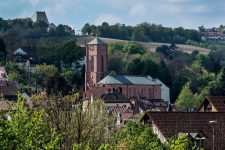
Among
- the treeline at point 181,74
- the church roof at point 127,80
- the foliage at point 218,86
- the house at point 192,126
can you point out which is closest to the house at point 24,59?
the church roof at point 127,80

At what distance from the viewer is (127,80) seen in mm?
140000

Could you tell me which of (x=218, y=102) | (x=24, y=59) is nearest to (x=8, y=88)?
(x=24, y=59)

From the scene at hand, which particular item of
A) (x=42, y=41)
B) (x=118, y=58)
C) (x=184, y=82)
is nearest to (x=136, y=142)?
(x=184, y=82)

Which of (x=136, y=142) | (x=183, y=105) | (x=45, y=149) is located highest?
(x=45, y=149)

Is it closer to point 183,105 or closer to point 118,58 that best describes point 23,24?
point 118,58

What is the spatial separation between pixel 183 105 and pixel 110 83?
43.3ft

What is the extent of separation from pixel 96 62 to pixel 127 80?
6.78 meters

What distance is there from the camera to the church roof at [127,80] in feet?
451

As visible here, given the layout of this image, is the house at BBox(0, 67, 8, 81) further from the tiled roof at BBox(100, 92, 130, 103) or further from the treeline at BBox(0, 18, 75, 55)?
the treeline at BBox(0, 18, 75, 55)

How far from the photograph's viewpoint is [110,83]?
13662 centimetres

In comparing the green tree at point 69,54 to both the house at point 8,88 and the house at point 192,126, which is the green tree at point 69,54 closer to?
the house at point 8,88

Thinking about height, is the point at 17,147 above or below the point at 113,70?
above

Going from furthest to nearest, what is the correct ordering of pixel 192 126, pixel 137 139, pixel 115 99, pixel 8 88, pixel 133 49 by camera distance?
pixel 133 49, pixel 115 99, pixel 8 88, pixel 192 126, pixel 137 139

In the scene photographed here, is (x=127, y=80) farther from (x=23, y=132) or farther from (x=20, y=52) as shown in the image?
(x=23, y=132)
